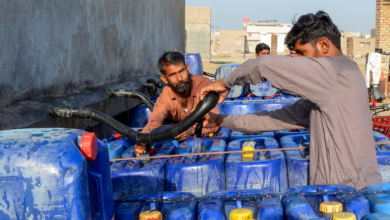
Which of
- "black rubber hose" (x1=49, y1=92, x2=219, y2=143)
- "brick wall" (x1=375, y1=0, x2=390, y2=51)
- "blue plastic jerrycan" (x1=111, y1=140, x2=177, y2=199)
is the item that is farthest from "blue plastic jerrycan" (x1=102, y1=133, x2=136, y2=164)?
"brick wall" (x1=375, y1=0, x2=390, y2=51)

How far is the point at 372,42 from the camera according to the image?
43.5 m

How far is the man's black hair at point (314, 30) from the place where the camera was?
2369mm

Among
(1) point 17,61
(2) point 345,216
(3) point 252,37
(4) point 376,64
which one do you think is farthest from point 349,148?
(3) point 252,37

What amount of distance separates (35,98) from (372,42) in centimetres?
4442

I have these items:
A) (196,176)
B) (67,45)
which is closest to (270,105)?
(67,45)

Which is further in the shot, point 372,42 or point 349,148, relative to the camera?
point 372,42

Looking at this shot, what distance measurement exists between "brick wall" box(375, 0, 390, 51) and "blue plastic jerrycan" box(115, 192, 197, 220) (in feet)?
44.8

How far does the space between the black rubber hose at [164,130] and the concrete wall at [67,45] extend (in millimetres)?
392

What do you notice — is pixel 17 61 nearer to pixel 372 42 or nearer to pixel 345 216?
pixel 345 216

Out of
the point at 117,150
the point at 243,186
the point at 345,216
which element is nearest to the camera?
the point at 345,216

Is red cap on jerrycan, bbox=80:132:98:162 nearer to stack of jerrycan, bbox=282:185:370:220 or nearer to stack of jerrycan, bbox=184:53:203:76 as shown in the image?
stack of jerrycan, bbox=282:185:370:220

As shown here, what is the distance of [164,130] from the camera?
9.05 ft

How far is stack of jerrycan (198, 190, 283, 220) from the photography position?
187 centimetres

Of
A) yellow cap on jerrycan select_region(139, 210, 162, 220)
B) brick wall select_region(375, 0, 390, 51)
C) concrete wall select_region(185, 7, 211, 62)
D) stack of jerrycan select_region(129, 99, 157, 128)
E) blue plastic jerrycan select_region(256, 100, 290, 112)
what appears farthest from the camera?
concrete wall select_region(185, 7, 211, 62)
